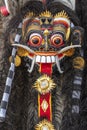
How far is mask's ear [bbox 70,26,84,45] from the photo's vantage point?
2105 mm

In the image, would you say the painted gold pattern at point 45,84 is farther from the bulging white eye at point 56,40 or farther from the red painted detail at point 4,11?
the red painted detail at point 4,11

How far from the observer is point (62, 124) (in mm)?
2146

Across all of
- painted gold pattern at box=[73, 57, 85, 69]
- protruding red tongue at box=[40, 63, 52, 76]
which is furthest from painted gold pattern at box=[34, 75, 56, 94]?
painted gold pattern at box=[73, 57, 85, 69]

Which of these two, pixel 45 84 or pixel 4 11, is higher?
pixel 4 11

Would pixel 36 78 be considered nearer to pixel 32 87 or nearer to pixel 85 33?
pixel 32 87

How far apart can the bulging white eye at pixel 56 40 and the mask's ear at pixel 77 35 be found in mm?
52

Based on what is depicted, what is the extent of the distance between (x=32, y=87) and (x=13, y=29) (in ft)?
0.87

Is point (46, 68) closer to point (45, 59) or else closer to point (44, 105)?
point (45, 59)

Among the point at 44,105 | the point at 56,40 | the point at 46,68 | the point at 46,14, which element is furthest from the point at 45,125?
the point at 46,14

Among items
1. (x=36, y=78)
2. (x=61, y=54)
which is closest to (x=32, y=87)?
(x=36, y=78)

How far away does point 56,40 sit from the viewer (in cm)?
211

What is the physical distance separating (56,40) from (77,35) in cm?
9

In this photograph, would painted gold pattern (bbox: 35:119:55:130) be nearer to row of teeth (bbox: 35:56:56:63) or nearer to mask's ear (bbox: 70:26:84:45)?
row of teeth (bbox: 35:56:56:63)

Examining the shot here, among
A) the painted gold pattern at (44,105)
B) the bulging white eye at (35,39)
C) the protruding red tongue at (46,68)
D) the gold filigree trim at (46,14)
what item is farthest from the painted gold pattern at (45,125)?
the gold filigree trim at (46,14)
